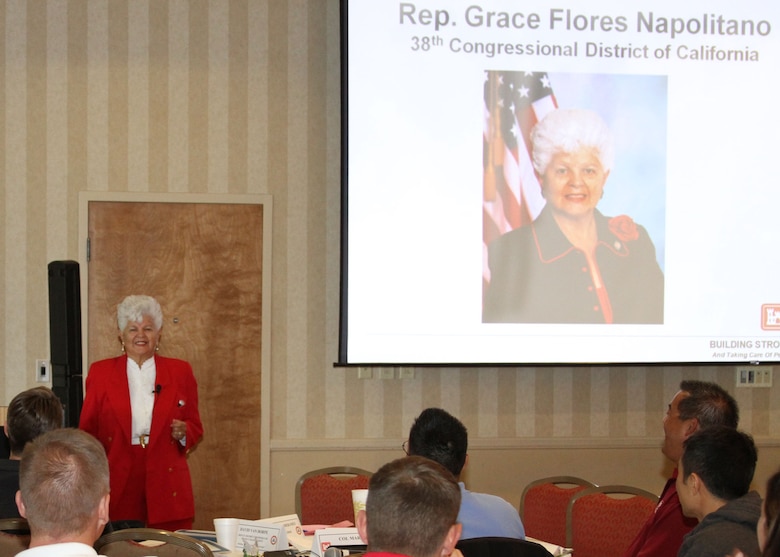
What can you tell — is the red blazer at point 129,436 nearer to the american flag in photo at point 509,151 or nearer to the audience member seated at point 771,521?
the american flag in photo at point 509,151

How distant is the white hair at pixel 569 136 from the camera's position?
5582mm

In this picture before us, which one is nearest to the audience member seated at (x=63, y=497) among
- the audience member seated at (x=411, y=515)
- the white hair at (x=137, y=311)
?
the audience member seated at (x=411, y=515)

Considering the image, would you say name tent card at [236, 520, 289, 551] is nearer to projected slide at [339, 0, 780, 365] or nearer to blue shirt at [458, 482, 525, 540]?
blue shirt at [458, 482, 525, 540]

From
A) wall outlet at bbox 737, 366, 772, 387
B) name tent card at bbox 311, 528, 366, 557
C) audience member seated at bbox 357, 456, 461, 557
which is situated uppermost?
audience member seated at bbox 357, 456, 461, 557

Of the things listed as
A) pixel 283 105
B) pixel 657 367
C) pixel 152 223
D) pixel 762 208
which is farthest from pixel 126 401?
pixel 762 208

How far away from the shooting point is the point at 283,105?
5684 millimetres

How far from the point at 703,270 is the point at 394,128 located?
211 cm

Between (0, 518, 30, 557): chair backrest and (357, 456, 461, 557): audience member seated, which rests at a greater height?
(357, 456, 461, 557): audience member seated

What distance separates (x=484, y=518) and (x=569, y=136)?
3.12 metres

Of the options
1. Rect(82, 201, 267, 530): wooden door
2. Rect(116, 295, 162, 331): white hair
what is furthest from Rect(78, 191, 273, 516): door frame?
Rect(116, 295, 162, 331): white hair

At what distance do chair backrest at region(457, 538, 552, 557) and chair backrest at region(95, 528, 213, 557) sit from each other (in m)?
0.86

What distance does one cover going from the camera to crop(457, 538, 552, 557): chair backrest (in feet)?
8.74

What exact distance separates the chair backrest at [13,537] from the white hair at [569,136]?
145 inches

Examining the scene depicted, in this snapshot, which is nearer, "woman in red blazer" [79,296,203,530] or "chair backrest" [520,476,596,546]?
"chair backrest" [520,476,596,546]
